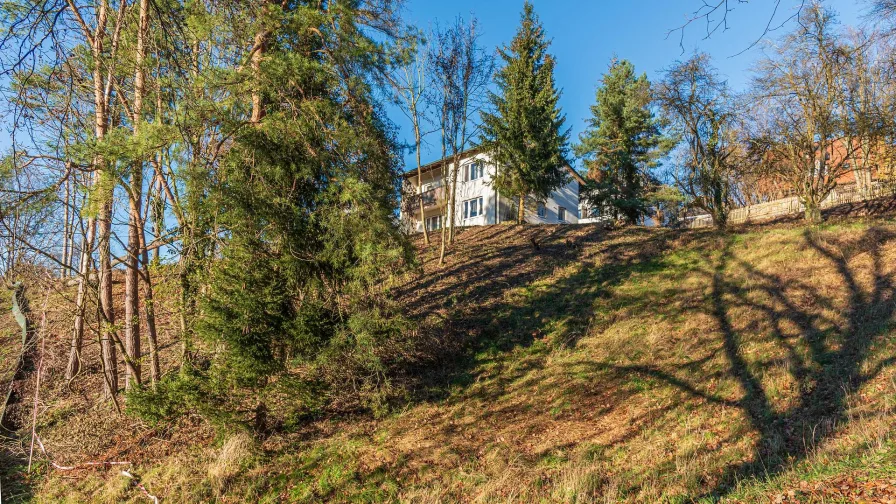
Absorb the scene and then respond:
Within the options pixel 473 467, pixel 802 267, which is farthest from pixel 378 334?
pixel 802 267

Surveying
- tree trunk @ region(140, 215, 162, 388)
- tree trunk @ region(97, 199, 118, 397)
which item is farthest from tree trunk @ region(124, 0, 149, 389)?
tree trunk @ region(97, 199, 118, 397)

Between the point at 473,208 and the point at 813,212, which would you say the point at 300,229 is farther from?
the point at 473,208

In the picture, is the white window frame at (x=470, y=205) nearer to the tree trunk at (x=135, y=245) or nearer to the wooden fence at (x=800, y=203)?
the wooden fence at (x=800, y=203)

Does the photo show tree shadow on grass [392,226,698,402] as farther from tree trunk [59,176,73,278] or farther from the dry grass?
tree trunk [59,176,73,278]

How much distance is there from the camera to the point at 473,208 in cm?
3500

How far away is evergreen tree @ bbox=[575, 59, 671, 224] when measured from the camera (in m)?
24.7

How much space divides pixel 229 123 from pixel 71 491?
22.3 ft

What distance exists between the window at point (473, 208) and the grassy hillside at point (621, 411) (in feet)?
68.3

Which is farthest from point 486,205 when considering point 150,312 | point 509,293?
point 150,312

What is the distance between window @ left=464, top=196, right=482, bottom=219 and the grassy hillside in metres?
20.8

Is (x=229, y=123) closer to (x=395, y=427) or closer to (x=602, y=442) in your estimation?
(x=395, y=427)

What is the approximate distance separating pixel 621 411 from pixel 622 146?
20645 millimetres

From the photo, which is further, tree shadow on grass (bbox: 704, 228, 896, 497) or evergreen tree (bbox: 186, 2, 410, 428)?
evergreen tree (bbox: 186, 2, 410, 428)

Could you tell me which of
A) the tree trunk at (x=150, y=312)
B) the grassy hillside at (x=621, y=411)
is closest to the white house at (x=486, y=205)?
the grassy hillside at (x=621, y=411)
